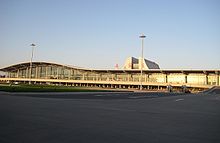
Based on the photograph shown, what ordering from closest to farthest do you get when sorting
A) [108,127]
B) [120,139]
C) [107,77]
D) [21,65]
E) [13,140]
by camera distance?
[13,140] < [120,139] < [108,127] < [107,77] < [21,65]

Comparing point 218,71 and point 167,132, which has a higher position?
point 218,71

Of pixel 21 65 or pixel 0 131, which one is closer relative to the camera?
pixel 0 131

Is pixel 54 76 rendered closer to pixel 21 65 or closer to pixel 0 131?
pixel 21 65

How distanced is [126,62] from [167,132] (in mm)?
111091

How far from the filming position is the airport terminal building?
85.6 meters

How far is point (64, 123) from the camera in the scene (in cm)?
834

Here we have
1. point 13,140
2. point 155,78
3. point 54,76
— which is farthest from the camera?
point 54,76

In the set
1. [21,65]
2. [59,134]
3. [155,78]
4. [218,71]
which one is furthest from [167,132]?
[21,65]

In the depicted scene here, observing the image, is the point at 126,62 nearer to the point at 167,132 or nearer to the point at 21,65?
the point at 21,65

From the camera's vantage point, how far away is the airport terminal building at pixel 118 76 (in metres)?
85.6

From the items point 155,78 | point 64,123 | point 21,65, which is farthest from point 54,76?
point 64,123

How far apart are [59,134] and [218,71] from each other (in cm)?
8492

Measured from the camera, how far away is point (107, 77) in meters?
105

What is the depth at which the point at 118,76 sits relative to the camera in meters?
104
